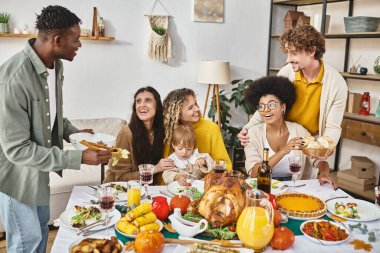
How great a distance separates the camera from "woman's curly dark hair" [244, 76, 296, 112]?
2.41 metres

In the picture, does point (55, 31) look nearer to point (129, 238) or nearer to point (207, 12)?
point (129, 238)

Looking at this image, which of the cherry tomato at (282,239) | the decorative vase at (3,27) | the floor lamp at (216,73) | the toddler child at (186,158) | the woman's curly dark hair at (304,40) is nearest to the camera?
the cherry tomato at (282,239)

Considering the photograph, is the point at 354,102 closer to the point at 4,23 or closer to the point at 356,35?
the point at 356,35

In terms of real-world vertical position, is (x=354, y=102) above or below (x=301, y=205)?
above

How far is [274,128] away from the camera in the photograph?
2.44 m

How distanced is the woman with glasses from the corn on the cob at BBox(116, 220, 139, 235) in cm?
102

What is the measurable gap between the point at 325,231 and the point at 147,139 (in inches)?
48.0

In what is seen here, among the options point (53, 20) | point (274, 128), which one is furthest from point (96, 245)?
point (274, 128)

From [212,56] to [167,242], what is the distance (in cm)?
359

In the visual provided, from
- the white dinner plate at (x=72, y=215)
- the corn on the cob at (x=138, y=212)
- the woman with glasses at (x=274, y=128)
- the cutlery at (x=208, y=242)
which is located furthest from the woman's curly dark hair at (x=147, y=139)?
the cutlery at (x=208, y=242)

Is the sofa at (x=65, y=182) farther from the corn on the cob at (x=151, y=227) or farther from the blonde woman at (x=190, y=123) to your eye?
the corn on the cob at (x=151, y=227)

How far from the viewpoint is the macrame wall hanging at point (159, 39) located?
428 centimetres

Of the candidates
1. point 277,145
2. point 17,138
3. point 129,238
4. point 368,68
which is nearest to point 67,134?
point 17,138

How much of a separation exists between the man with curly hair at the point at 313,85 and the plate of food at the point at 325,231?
34.2 inches
